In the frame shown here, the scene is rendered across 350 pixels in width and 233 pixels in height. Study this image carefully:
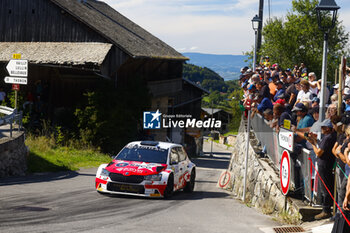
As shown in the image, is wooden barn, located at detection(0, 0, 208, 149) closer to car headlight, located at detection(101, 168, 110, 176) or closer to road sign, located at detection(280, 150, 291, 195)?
car headlight, located at detection(101, 168, 110, 176)

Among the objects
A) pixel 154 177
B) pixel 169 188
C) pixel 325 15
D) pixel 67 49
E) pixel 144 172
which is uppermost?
pixel 67 49

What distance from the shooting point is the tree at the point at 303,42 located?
3531 centimetres

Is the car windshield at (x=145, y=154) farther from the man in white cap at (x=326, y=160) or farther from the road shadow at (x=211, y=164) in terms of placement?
the road shadow at (x=211, y=164)

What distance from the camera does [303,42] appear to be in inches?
1432

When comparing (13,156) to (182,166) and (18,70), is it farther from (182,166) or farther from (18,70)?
(182,166)

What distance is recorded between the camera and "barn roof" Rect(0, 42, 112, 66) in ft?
95.2

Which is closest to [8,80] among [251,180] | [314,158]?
[251,180]

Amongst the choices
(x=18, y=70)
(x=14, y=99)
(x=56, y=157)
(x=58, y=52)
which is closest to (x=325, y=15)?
(x=18, y=70)

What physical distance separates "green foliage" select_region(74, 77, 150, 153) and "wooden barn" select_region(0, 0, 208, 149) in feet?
2.99

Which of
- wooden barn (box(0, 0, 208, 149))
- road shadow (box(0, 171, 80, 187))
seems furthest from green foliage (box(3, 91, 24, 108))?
road shadow (box(0, 171, 80, 187))

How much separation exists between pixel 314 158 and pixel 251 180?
19.8 feet

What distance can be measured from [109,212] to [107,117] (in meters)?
19.2

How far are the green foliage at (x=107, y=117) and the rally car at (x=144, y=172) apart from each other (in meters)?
14.4

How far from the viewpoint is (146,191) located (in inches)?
543
